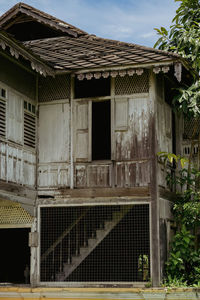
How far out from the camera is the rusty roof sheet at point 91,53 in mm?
13305

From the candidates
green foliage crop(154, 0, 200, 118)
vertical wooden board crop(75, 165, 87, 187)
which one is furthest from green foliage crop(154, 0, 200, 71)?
vertical wooden board crop(75, 165, 87, 187)

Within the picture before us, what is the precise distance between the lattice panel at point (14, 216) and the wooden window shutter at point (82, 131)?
178 cm

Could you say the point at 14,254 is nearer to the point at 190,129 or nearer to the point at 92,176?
the point at 92,176

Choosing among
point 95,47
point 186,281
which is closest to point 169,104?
point 95,47

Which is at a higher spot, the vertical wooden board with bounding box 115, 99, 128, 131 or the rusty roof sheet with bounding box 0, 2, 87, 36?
the rusty roof sheet with bounding box 0, 2, 87, 36

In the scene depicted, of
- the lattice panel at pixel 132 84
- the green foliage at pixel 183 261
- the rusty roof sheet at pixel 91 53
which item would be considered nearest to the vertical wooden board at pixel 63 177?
the lattice panel at pixel 132 84

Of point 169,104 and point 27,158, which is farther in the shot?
point 169,104

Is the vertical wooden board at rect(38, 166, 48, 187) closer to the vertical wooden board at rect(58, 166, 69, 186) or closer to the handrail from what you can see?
the vertical wooden board at rect(58, 166, 69, 186)

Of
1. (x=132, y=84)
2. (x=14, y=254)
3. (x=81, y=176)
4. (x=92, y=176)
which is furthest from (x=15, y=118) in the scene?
(x=14, y=254)

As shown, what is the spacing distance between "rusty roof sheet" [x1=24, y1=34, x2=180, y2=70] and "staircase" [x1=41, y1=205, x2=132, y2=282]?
11.4 feet

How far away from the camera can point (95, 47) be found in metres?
14.8

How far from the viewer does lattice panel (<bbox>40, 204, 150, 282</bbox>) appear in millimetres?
13977

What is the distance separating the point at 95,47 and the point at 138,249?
17.6 ft

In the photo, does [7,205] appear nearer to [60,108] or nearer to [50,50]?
[60,108]
